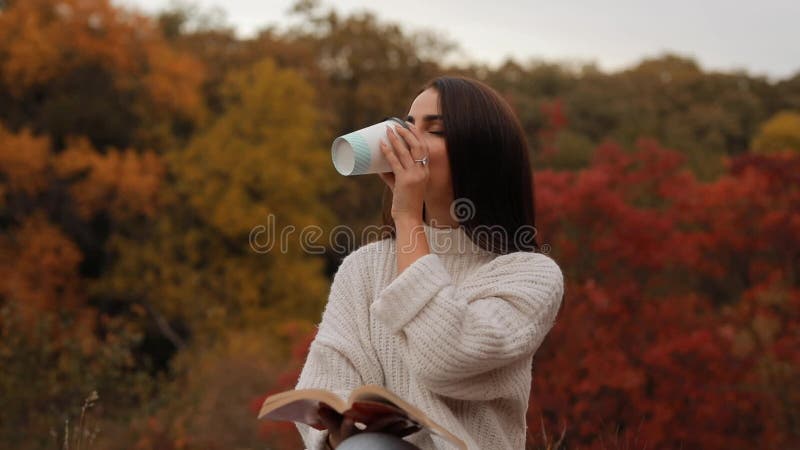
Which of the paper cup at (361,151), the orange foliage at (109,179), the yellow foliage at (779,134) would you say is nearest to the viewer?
the paper cup at (361,151)

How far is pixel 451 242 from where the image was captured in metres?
2.28

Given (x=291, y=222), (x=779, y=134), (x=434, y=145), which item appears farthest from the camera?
(x=779, y=134)

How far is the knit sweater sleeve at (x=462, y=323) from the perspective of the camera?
1.95 metres

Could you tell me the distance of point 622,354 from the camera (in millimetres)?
7086

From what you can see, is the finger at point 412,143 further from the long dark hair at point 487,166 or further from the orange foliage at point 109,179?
the orange foliage at point 109,179

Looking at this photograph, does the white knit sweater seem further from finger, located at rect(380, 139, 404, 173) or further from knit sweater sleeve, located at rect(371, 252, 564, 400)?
finger, located at rect(380, 139, 404, 173)

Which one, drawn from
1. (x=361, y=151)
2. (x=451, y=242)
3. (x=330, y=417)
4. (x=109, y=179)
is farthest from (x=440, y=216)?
(x=109, y=179)

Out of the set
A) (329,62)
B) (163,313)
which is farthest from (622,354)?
(329,62)

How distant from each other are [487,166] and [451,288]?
363 mm

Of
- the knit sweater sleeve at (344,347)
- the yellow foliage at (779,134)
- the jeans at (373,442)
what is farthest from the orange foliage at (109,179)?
the jeans at (373,442)

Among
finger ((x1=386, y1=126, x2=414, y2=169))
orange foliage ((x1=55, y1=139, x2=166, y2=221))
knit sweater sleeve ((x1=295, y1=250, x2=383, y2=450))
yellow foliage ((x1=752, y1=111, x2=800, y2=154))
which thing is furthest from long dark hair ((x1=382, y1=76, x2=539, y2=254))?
yellow foliage ((x1=752, y1=111, x2=800, y2=154))

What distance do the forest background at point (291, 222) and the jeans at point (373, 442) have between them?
1.26 meters

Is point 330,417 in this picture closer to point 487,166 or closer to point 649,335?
point 487,166

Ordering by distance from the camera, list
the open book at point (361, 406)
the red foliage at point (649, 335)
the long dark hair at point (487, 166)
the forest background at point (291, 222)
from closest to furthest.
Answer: the open book at point (361, 406) → the long dark hair at point (487, 166) → the red foliage at point (649, 335) → the forest background at point (291, 222)
